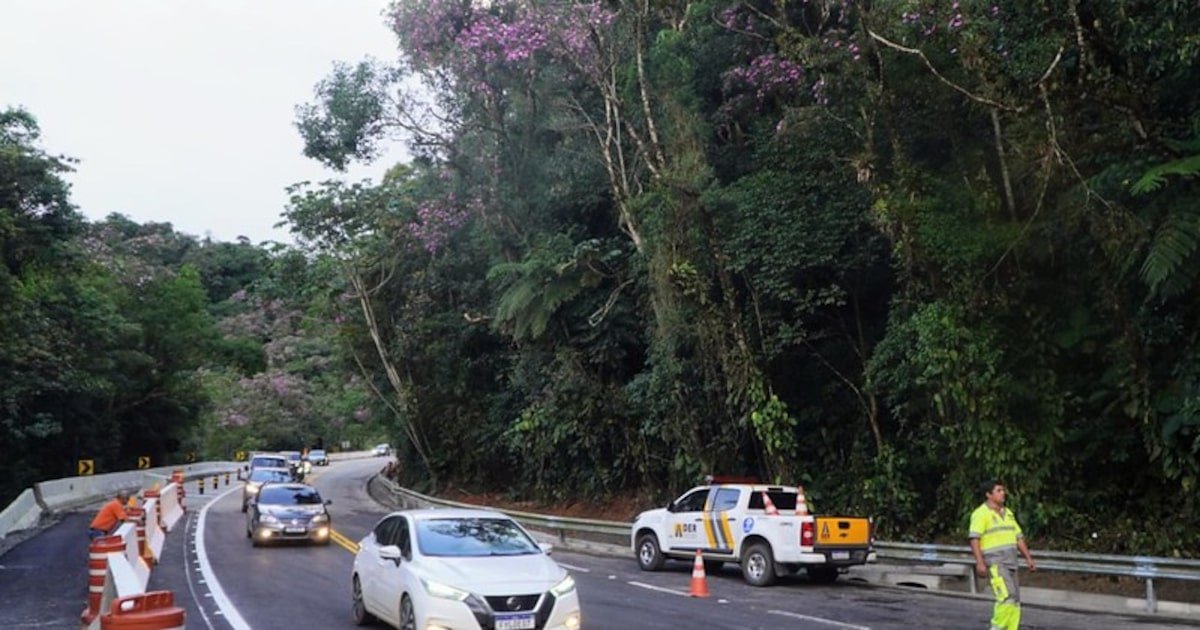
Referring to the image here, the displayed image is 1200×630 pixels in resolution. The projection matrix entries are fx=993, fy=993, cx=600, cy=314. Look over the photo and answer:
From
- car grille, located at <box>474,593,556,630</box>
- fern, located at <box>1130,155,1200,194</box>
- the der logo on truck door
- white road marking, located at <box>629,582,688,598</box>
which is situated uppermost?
fern, located at <box>1130,155,1200,194</box>

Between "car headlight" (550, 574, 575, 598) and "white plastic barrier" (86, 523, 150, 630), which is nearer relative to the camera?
"white plastic barrier" (86, 523, 150, 630)

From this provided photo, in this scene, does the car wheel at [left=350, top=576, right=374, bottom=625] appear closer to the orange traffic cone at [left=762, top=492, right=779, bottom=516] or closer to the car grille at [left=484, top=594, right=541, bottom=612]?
the car grille at [left=484, top=594, right=541, bottom=612]

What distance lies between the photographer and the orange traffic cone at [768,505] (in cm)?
1653

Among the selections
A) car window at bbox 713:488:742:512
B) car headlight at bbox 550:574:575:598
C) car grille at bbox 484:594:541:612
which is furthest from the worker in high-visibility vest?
car window at bbox 713:488:742:512

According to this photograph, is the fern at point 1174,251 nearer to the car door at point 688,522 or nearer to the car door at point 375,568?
the car door at point 688,522

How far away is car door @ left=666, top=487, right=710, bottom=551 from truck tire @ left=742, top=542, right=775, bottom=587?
1101 millimetres

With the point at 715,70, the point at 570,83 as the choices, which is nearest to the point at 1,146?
the point at 570,83

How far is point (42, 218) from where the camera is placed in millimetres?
33000

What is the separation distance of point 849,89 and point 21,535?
24.0 meters

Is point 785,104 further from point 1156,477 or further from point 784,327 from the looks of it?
point 1156,477

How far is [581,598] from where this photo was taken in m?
14.6

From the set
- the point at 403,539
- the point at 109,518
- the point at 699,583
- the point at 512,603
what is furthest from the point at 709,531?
the point at 109,518

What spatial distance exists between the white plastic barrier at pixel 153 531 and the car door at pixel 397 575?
8.52m

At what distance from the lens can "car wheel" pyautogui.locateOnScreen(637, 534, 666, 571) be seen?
749 inches
